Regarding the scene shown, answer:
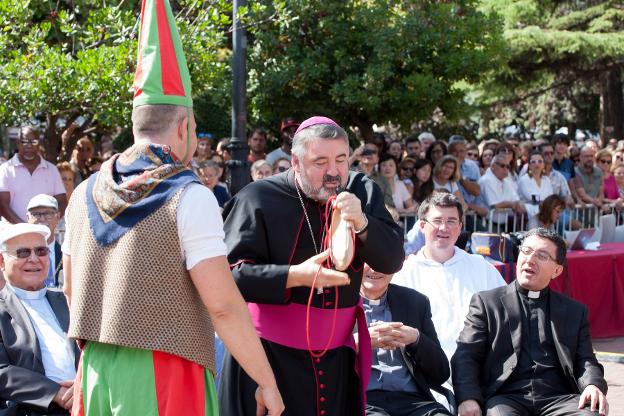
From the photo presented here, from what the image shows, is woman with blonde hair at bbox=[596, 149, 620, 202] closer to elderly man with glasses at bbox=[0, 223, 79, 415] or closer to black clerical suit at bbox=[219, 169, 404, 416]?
elderly man with glasses at bbox=[0, 223, 79, 415]

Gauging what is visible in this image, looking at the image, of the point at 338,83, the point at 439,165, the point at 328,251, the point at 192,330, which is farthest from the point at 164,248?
the point at 338,83

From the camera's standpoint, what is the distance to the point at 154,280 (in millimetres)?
2936

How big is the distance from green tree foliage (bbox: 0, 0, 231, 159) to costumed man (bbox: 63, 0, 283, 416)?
4.76 meters

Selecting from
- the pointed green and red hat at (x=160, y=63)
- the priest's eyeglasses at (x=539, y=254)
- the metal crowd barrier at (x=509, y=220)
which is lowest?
the metal crowd barrier at (x=509, y=220)

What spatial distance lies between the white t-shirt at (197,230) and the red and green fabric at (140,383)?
13.6 inches

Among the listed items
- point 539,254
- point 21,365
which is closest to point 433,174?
point 539,254

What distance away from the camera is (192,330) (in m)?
3.01

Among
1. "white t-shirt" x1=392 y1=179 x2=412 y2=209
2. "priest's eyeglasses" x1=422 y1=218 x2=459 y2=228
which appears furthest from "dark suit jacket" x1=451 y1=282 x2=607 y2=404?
"white t-shirt" x1=392 y1=179 x2=412 y2=209

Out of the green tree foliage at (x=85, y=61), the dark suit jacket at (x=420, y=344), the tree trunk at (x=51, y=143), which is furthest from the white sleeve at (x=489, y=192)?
the dark suit jacket at (x=420, y=344)

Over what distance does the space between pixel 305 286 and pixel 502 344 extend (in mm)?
2033

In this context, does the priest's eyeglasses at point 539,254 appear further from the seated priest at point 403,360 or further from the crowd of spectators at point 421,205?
the seated priest at point 403,360

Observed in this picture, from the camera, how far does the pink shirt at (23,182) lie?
346 inches

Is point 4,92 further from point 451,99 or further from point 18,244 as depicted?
point 451,99

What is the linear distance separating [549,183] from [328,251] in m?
8.75
